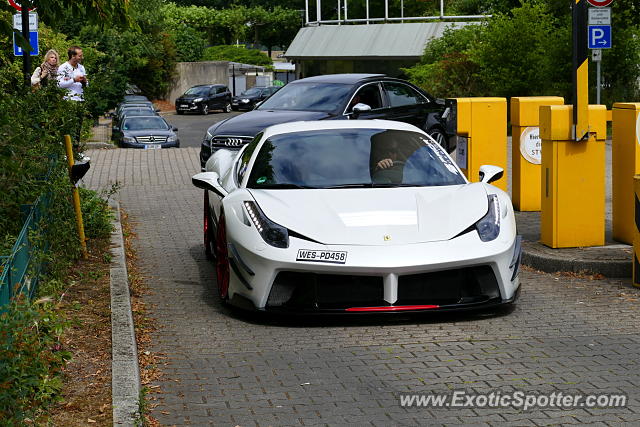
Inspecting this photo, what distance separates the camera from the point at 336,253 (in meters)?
7.44

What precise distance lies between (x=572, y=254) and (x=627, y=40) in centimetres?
1987

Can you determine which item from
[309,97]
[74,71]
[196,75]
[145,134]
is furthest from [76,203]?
[196,75]

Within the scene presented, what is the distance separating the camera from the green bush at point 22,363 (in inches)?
177

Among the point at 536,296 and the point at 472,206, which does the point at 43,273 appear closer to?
the point at 472,206

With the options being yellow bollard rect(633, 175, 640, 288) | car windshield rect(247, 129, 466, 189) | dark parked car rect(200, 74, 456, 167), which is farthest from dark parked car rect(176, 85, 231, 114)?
yellow bollard rect(633, 175, 640, 288)

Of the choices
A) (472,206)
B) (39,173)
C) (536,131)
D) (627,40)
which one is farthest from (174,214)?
(627,40)

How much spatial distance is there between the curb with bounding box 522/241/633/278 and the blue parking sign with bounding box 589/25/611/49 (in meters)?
11.6

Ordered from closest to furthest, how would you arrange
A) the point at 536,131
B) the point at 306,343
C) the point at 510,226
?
the point at 306,343 → the point at 510,226 → the point at 536,131

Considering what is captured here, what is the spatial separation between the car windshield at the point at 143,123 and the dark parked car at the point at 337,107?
18.7 m

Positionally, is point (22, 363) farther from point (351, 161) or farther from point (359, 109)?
point (359, 109)

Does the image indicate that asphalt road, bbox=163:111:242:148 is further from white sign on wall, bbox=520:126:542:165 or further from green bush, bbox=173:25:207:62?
white sign on wall, bbox=520:126:542:165

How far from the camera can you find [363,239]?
7562 mm

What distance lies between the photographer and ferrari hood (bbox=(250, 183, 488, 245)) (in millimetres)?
7605

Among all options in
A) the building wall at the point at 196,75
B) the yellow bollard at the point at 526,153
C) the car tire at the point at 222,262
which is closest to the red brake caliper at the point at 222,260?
the car tire at the point at 222,262
